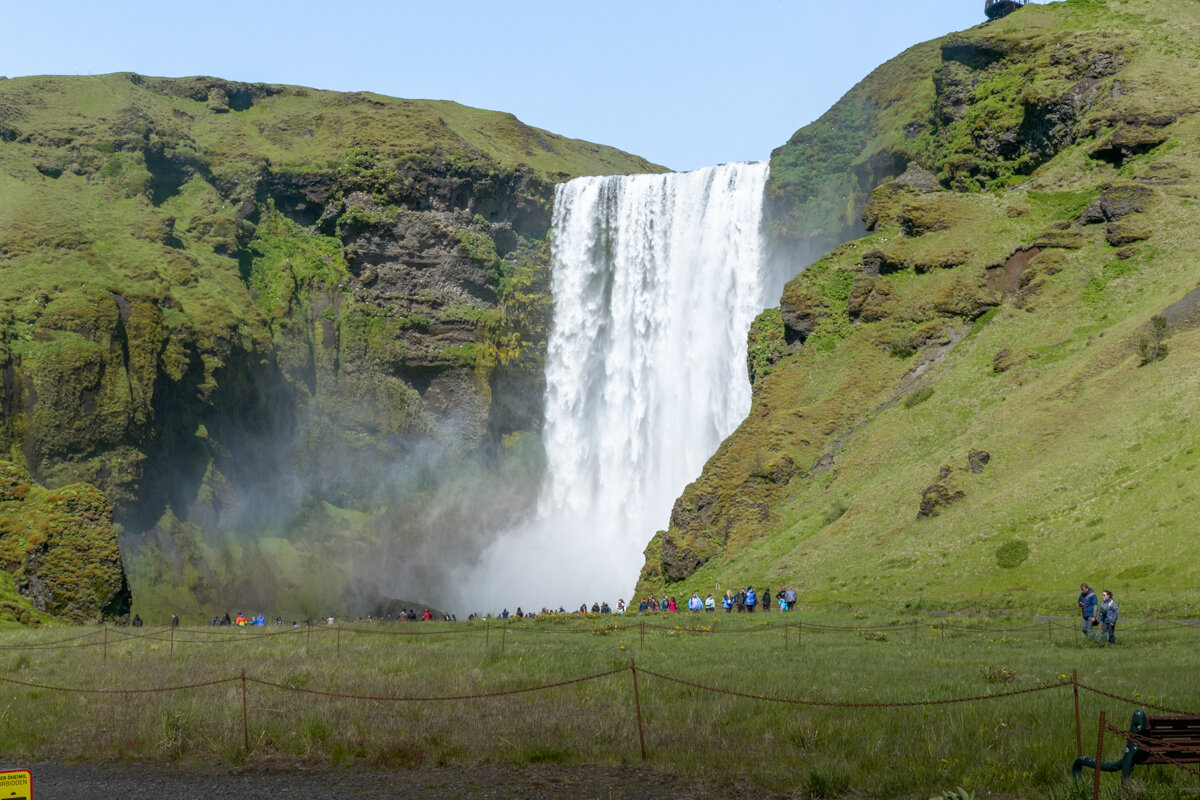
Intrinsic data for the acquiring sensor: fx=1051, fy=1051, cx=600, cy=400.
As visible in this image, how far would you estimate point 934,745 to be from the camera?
573 inches

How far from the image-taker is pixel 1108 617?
26.0m

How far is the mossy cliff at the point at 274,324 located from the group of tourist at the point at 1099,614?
61.7 m

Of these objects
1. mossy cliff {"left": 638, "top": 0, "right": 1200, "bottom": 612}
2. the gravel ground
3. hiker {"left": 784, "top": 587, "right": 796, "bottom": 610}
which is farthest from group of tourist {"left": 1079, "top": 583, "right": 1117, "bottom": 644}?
the gravel ground

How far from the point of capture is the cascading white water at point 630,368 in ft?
273

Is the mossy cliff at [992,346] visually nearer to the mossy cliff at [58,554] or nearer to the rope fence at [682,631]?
the rope fence at [682,631]

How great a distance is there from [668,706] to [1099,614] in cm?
1487

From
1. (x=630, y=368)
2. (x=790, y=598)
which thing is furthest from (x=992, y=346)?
(x=630, y=368)

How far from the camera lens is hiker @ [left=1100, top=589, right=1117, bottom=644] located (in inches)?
1017

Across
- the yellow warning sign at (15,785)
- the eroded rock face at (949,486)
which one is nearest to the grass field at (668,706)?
the yellow warning sign at (15,785)

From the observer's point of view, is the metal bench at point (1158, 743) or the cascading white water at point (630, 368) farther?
the cascading white water at point (630, 368)

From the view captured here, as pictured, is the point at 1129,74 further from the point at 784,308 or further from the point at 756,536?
the point at 756,536

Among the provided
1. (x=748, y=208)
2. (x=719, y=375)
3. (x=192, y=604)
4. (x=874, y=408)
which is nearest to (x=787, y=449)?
(x=874, y=408)

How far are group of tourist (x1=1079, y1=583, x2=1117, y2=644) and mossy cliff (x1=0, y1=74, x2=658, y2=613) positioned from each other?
61742mm

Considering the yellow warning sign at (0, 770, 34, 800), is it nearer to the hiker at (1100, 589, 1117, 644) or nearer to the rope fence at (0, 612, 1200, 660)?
the rope fence at (0, 612, 1200, 660)
